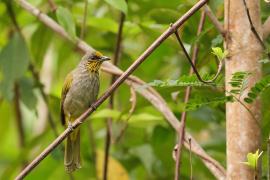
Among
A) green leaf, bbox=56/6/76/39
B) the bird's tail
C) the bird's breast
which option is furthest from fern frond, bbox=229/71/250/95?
the bird's breast

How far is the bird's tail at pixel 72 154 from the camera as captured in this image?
408 cm

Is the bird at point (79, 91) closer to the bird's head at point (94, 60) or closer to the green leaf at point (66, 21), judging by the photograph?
the bird's head at point (94, 60)

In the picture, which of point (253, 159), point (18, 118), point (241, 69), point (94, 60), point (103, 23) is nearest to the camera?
point (253, 159)

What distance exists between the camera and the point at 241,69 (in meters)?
2.82

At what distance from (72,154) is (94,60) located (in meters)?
0.67

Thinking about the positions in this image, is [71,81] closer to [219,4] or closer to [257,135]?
[219,4]

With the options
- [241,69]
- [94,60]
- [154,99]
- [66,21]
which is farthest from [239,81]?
[94,60]

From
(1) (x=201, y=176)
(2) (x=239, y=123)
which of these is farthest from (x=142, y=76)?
(2) (x=239, y=123)

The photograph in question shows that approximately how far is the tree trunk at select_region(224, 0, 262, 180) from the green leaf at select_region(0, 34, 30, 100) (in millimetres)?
1744

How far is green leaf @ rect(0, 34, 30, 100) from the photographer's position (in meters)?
4.21

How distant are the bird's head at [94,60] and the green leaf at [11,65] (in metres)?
0.41

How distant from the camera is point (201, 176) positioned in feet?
16.6

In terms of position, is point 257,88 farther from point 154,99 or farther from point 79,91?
point 79,91

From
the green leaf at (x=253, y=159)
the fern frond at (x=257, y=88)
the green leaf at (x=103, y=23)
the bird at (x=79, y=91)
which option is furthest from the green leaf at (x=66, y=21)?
the green leaf at (x=253, y=159)
